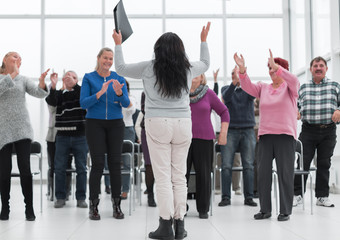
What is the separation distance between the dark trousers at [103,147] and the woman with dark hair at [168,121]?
917 mm

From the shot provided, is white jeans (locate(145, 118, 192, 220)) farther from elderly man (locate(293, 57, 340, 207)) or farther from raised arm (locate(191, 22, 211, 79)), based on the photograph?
elderly man (locate(293, 57, 340, 207))

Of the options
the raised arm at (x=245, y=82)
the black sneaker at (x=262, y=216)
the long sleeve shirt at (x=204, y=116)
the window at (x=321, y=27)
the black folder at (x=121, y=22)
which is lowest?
the black sneaker at (x=262, y=216)

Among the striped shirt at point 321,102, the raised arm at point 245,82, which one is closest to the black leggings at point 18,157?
the raised arm at point 245,82

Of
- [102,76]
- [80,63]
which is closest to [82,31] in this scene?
[80,63]

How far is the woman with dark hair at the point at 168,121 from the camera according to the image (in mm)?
2838

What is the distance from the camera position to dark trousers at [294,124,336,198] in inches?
189

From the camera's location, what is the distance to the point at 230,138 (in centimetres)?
492

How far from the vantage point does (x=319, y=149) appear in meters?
4.90

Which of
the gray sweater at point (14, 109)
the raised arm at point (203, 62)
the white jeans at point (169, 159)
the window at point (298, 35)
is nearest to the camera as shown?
the white jeans at point (169, 159)

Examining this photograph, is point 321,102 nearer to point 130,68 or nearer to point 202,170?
point 202,170

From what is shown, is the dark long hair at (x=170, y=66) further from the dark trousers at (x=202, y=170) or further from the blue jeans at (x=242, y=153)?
the blue jeans at (x=242, y=153)

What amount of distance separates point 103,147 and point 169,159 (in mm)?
1020

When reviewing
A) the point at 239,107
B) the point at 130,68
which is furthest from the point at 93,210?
the point at 239,107

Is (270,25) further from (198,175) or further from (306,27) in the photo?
(198,175)
